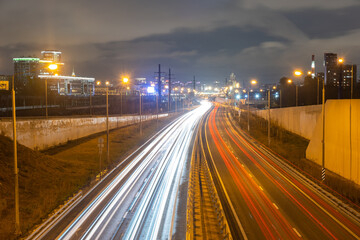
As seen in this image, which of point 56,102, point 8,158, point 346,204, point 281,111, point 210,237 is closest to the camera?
point 210,237

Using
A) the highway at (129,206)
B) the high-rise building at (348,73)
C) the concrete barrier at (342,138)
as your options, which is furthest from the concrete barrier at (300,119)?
the highway at (129,206)

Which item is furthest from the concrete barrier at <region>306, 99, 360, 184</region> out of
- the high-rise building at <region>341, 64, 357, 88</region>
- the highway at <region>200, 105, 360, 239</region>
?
the high-rise building at <region>341, 64, 357, 88</region>

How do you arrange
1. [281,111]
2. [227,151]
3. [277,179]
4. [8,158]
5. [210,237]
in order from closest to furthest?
[210,237], [8,158], [277,179], [227,151], [281,111]

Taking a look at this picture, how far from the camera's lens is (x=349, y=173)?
22.9m

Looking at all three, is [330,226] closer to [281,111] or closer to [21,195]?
[21,195]

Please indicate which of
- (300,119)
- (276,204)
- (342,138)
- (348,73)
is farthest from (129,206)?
(348,73)

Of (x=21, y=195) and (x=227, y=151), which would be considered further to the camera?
(x=227, y=151)

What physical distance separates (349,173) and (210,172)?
10.1m

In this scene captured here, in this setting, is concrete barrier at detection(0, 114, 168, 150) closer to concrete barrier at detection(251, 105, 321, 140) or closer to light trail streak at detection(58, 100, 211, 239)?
light trail streak at detection(58, 100, 211, 239)

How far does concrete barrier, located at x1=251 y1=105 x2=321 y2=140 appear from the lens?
40419 millimetres

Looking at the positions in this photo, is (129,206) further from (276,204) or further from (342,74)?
(342,74)

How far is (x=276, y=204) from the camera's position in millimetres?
18688

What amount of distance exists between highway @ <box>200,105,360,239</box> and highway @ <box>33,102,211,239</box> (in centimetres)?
319

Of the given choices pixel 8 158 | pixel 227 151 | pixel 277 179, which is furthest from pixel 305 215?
pixel 227 151
